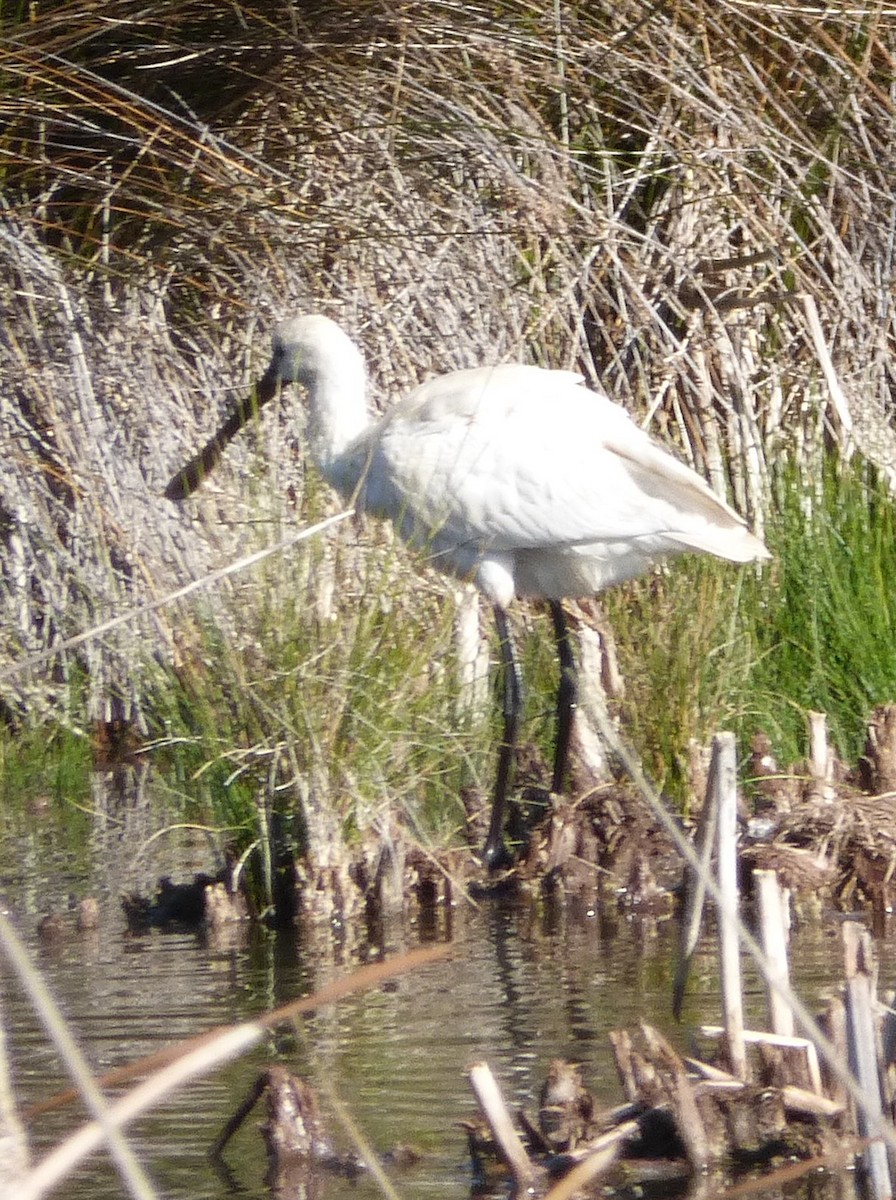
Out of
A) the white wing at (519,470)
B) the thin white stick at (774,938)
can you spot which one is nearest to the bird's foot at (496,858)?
the white wing at (519,470)

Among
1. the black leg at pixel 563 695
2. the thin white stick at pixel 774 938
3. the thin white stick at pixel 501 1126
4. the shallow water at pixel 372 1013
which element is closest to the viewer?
the thin white stick at pixel 501 1126

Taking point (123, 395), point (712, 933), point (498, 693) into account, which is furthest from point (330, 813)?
point (123, 395)

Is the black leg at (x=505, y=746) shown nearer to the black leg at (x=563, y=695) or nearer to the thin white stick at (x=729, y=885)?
the black leg at (x=563, y=695)

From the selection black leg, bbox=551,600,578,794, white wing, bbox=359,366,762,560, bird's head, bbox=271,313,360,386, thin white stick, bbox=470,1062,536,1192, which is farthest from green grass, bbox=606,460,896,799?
thin white stick, bbox=470,1062,536,1192

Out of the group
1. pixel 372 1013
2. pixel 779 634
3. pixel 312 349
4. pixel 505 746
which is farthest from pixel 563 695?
pixel 372 1013

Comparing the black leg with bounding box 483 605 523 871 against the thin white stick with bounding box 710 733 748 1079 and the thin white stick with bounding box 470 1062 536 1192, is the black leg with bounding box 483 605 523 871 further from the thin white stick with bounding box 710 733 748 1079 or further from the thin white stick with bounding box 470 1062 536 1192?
the thin white stick with bounding box 470 1062 536 1192

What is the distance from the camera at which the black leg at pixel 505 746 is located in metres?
5.66

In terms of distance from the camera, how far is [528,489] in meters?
6.13

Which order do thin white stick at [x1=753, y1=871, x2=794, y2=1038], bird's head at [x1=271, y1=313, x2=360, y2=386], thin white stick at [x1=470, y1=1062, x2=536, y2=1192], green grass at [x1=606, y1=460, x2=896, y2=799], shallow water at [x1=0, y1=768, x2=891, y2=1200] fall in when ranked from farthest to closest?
bird's head at [x1=271, y1=313, x2=360, y2=386] → green grass at [x1=606, y1=460, x2=896, y2=799] → shallow water at [x1=0, y1=768, x2=891, y2=1200] → thin white stick at [x1=753, y1=871, x2=794, y2=1038] → thin white stick at [x1=470, y1=1062, x2=536, y2=1192]

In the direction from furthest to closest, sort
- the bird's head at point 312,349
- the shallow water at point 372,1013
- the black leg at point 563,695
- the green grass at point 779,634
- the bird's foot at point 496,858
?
1. the bird's head at point 312,349
2. the black leg at point 563,695
3. the green grass at point 779,634
4. the bird's foot at point 496,858
5. the shallow water at point 372,1013

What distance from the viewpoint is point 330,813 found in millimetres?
5207

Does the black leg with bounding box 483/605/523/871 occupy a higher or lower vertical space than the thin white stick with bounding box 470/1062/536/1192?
higher

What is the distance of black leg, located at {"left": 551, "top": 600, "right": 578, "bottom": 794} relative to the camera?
600 cm

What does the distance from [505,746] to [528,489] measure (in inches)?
31.1
